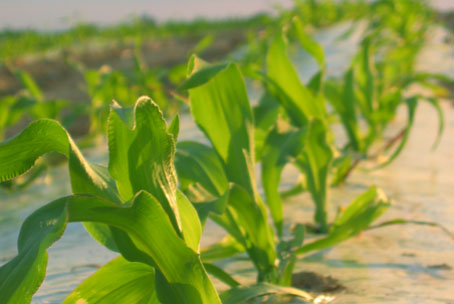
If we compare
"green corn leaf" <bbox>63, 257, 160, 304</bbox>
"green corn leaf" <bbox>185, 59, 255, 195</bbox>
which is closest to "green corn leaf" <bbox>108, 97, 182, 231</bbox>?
"green corn leaf" <bbox>63, 257, 160, 304</bbox>

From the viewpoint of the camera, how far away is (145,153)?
711 millimetres

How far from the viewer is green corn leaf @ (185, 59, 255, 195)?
0.95 metres

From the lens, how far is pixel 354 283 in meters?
1.02

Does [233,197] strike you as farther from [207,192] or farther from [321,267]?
[321,267]

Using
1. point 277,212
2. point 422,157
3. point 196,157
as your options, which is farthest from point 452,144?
point 196,157

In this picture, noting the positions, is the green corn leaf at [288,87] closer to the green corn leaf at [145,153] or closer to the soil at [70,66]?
the green corn leaf at [145,153]

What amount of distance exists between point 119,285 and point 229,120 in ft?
1.12

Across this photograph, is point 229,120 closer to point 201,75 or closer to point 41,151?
point 201,75

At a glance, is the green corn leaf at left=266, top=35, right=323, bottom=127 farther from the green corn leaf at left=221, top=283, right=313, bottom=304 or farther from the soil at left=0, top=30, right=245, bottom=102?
the soil at left=0, top=30, right=245, bottom=102

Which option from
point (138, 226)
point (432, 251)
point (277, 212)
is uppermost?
point (138, 226)

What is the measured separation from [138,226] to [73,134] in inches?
132

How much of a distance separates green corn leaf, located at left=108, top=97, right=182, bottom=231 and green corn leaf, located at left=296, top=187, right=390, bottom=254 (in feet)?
1.45

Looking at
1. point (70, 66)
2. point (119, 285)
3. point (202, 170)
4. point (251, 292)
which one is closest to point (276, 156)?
point (202, 170)

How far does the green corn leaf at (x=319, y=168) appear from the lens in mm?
1300
